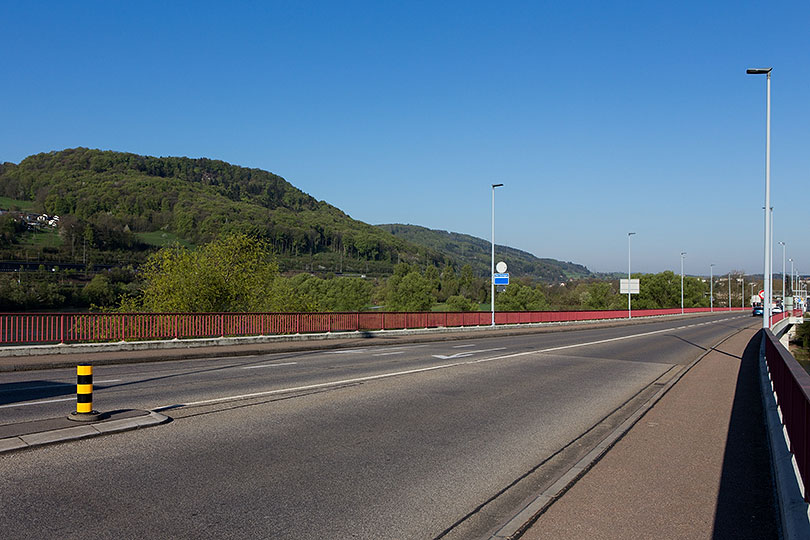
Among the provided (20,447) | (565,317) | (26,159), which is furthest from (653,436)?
(26,159)

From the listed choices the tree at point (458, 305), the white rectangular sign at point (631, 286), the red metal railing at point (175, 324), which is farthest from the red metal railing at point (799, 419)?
the tree at point (458, 305)

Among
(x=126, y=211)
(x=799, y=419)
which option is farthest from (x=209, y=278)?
(x=126, y=211)

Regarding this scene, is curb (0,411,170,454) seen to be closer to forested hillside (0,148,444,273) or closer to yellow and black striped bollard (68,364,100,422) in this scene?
yellow and black striped bollard (68,364,100,422)

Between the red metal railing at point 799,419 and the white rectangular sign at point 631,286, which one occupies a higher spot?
the white rectangular sign at point 631,286

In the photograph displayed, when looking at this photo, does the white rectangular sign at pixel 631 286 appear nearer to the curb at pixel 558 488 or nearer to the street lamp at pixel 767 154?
the street lamp at pixel 767 154

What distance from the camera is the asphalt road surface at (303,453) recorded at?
5.31m

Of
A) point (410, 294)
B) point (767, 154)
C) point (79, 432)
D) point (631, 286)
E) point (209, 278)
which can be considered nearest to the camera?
point (79, 432)

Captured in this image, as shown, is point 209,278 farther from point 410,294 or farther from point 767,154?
point 410,294

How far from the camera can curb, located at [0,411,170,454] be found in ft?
24.5

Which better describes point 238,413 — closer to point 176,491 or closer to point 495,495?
point 176,491

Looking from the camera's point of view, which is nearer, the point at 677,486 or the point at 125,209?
the point at 677,486

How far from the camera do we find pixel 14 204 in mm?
154750

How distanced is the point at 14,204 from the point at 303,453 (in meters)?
177

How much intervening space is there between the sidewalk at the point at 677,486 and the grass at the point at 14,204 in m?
165
